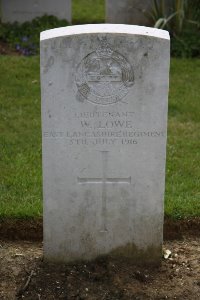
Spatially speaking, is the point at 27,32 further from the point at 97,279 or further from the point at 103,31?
the point at 97,279

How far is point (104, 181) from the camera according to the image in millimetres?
4500

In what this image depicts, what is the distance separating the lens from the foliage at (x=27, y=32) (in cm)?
1013

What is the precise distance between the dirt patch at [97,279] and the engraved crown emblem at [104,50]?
4.59ft

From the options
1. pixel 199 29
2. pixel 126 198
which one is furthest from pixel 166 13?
pixel 126 198

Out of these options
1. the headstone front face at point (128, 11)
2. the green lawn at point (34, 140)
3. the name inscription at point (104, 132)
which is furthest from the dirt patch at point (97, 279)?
the headstone front face at point (128, 11)

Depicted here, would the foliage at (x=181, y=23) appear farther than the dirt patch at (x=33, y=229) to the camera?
Yes

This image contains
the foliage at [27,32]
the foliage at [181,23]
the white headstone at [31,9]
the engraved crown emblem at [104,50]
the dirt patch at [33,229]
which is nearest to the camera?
the engraved crown emblem at [104,50]

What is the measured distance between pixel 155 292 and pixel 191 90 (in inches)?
182

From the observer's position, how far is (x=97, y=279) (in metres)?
4.48

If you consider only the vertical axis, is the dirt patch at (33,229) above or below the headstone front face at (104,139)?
below

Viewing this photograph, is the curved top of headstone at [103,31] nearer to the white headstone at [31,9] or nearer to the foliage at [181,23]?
the foliage at [181,23]

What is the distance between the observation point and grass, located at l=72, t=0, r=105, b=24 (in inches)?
481

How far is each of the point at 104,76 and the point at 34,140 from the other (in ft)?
8.89

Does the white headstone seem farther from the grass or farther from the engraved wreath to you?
the engraved wreath
